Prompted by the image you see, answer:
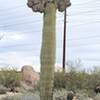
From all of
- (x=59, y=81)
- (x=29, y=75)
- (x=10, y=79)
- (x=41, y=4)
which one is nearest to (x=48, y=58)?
(x=41, y=4)

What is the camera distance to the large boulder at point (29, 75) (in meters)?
36.2

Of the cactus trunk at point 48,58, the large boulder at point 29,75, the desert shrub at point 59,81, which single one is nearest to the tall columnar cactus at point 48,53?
the cactus trunk at point 48,58

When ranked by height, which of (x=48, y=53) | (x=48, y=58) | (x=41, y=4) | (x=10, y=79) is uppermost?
(x=41, y=4)

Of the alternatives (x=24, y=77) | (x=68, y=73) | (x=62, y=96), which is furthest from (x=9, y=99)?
(x=24, y=77)

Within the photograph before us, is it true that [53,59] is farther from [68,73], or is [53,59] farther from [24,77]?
→ [24,77]

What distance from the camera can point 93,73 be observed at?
35.2m

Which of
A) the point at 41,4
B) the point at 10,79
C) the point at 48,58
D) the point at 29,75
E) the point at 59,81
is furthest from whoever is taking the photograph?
the point at 29,75

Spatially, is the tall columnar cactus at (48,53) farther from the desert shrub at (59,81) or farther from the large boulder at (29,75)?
the large boulder at (29,75)

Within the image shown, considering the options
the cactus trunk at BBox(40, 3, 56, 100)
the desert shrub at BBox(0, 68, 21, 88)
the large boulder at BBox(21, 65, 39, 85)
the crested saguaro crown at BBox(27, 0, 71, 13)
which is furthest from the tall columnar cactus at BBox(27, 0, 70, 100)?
the large boulder at BBox(21, 65, 39, 85)

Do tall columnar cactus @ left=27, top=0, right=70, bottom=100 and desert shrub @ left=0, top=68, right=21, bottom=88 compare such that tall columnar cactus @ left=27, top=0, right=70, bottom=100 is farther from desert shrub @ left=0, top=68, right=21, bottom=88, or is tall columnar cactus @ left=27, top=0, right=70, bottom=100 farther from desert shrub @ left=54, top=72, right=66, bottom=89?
desert shrub @ left=0, top=68, right=21, bottom=88

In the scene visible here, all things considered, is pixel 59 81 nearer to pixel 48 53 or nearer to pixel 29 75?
pixel 29 75

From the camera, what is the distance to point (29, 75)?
1439 inches

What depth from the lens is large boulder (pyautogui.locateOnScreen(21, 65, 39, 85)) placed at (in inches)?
1423

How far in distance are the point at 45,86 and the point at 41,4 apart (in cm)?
297
